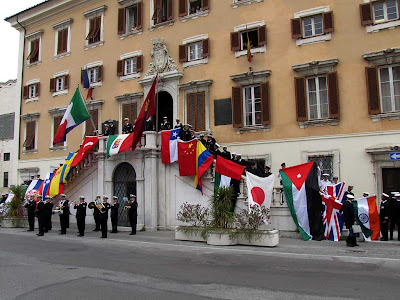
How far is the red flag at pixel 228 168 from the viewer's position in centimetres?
1555

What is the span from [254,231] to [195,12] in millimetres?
13655

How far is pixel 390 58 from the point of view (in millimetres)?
16109

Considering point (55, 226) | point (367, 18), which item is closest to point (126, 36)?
point (55, 226)

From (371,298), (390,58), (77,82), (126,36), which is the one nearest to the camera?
(371,298)

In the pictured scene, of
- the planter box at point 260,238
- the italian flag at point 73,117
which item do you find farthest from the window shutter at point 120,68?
the planter box at point 260,238

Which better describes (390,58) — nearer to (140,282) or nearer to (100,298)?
(140,282)

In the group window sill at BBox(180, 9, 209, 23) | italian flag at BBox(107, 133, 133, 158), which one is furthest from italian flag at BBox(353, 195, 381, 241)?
window sill at BBox(180, 9, 209, 23)

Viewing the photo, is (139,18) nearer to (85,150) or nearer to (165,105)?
(165,105)

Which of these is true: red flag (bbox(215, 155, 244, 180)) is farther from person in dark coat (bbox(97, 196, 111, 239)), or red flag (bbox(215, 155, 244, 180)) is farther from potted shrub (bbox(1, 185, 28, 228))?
potted shrub (bbox(1, 185, 28, 228))

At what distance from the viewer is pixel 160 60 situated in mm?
22125

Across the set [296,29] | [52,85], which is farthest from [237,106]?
[52,85]

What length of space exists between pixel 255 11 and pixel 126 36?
28.0 ft

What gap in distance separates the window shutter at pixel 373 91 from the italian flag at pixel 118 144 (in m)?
10.9

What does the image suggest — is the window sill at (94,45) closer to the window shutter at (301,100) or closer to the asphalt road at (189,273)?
the window shutter at (301,100)
